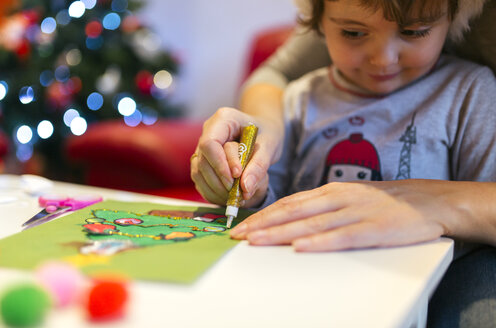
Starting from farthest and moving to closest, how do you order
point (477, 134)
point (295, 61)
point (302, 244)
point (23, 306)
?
point (295, 61) < point (477, 134) < point (302, 244) < point (23, 306)

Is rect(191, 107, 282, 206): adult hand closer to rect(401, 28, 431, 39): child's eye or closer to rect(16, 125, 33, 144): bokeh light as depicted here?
rect(401, 28, 431, 39): child's eye

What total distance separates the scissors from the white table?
Result: 212mm

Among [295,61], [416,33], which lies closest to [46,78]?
[295,61]

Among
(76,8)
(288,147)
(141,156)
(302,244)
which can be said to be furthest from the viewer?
(76,8)

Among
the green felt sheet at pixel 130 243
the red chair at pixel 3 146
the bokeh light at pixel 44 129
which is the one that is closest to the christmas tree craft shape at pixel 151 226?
the green felt sheet at pixel 130 243

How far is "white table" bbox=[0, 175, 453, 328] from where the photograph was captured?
0.37m

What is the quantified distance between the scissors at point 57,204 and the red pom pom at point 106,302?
32cm

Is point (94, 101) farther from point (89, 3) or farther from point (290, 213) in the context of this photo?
point (290, 213)

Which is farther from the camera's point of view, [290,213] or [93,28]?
[93,28]

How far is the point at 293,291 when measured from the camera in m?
0.42

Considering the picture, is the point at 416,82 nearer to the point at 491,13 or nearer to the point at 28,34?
the point at 491,13

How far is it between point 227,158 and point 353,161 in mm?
259

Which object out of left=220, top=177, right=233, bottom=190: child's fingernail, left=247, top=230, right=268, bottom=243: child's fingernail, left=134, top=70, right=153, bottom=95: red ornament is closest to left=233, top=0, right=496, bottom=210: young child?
left=220, top=177, right=233, bottom=190: child's fingernail

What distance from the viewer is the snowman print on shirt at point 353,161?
0.81 m
